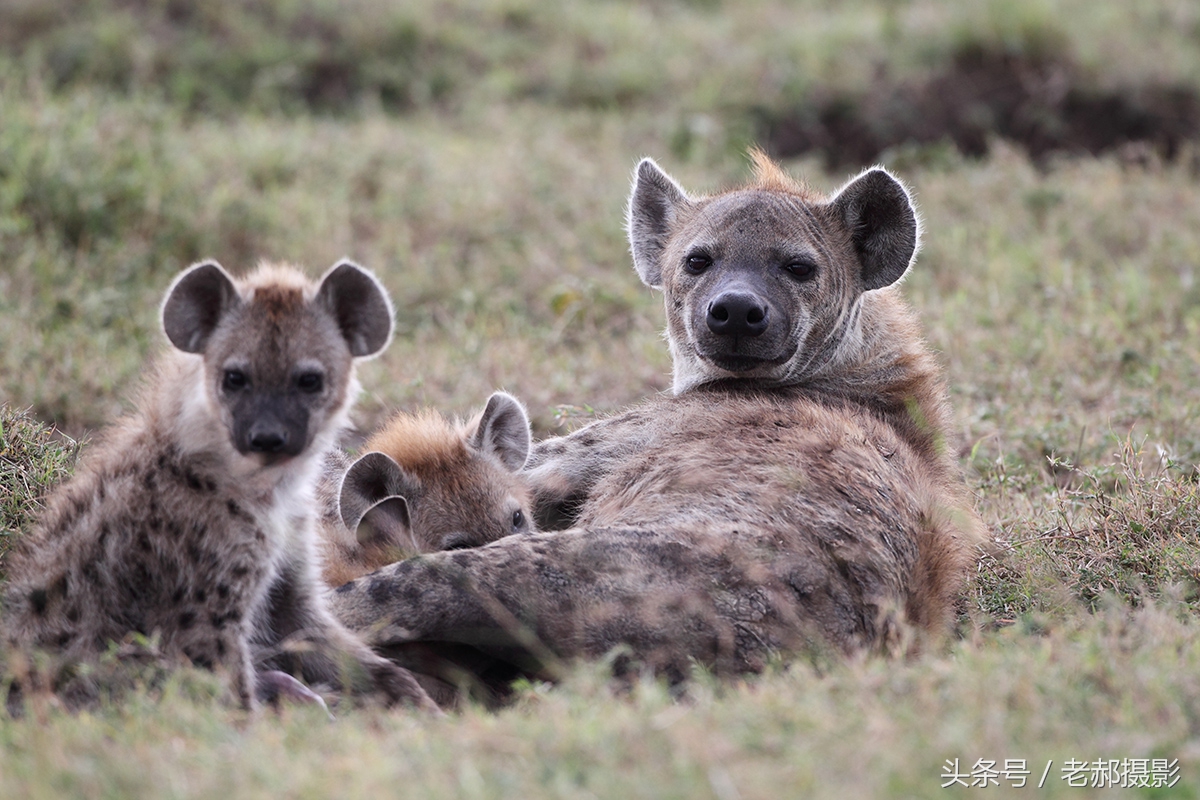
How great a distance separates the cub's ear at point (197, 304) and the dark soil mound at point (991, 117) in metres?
6.07

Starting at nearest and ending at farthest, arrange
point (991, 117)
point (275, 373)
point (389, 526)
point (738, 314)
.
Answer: point (275, 373)
point (389, 526)
point (738, 314)
point (991, 117)

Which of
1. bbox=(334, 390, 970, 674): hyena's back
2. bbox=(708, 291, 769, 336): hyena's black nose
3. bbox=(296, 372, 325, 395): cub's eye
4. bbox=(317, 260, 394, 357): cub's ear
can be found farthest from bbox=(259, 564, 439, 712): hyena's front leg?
bbox=(708, 291, 769, 336): hyena's black nose

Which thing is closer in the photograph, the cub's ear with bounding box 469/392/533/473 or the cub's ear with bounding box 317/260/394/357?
the cub's ear with bounding box 317/260/394/357

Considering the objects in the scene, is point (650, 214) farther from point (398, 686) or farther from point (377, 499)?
point (398, 686)

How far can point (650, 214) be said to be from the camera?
516 centimetres

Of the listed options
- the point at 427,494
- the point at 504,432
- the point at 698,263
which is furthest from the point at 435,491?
the point at 698,263

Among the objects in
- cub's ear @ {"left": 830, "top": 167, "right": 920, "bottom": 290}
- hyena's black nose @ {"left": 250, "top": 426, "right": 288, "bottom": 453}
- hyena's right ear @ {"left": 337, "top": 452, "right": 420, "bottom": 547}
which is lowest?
hyena's right ear @ {"left": 337, "top": 452, "right": 420, "bottom": 547}

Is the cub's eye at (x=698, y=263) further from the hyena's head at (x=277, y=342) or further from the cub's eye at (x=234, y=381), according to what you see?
the cub's eye at (x=234, y=381)

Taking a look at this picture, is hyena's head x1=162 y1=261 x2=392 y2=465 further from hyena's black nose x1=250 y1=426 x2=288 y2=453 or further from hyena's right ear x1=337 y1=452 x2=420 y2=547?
hyena's right ear x1=337 y1=452 x2=420 y2=547

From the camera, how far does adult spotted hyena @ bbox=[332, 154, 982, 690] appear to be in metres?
3.28

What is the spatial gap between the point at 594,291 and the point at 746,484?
319 cm

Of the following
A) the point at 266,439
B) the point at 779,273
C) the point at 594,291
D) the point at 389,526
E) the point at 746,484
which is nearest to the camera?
the point at 266,439

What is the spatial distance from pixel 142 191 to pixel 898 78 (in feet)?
16.4

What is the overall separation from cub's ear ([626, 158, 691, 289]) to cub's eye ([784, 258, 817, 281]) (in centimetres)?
68
